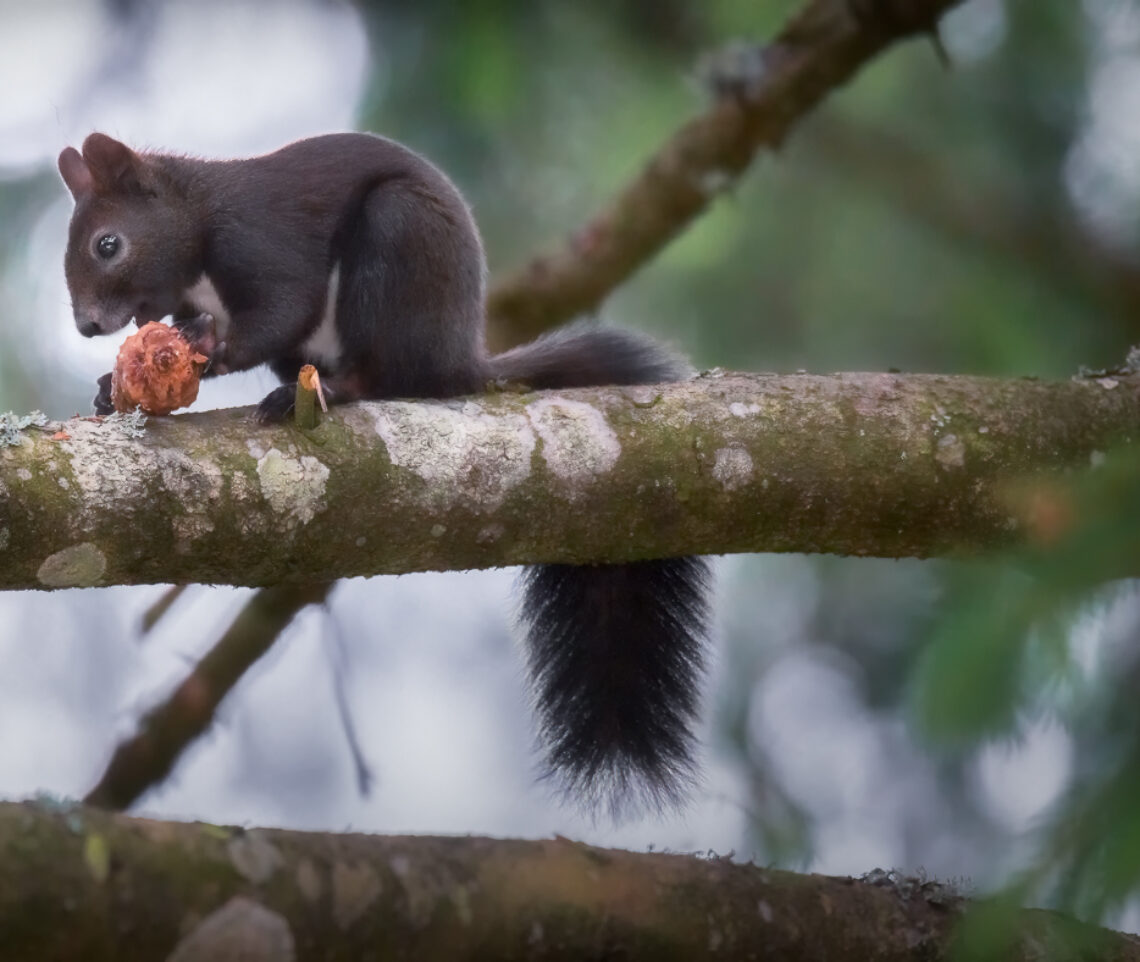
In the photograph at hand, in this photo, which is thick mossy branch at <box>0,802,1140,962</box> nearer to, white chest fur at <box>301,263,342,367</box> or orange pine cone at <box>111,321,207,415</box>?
orange pine cone at <box>111,321,207,415</box>

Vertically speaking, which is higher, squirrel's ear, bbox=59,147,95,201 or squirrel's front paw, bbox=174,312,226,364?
squirrel's ear, bbox=59,147,95,201

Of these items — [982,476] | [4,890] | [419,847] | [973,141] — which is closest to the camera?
[4,890]

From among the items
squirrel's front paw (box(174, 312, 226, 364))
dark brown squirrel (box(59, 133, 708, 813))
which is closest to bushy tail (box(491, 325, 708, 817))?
dark brown squirrel (box(59, 133, 708, 813))

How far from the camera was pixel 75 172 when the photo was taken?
9.68 feet

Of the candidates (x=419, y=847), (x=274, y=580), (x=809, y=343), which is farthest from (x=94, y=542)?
(x=809, y=343)

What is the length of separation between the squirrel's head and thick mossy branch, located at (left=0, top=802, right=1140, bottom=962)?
1722 mm

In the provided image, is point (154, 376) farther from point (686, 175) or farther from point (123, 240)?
point (686, 175)

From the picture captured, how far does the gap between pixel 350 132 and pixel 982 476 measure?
5.28 feet

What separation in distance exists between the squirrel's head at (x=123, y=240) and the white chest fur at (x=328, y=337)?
309 millimetres

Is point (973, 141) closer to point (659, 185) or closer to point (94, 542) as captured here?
point (659, 185)

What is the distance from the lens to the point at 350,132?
2.98m

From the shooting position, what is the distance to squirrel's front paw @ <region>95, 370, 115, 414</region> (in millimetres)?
2439

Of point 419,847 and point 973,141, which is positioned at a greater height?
point 973,141

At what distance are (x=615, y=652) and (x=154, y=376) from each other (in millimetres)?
1087
